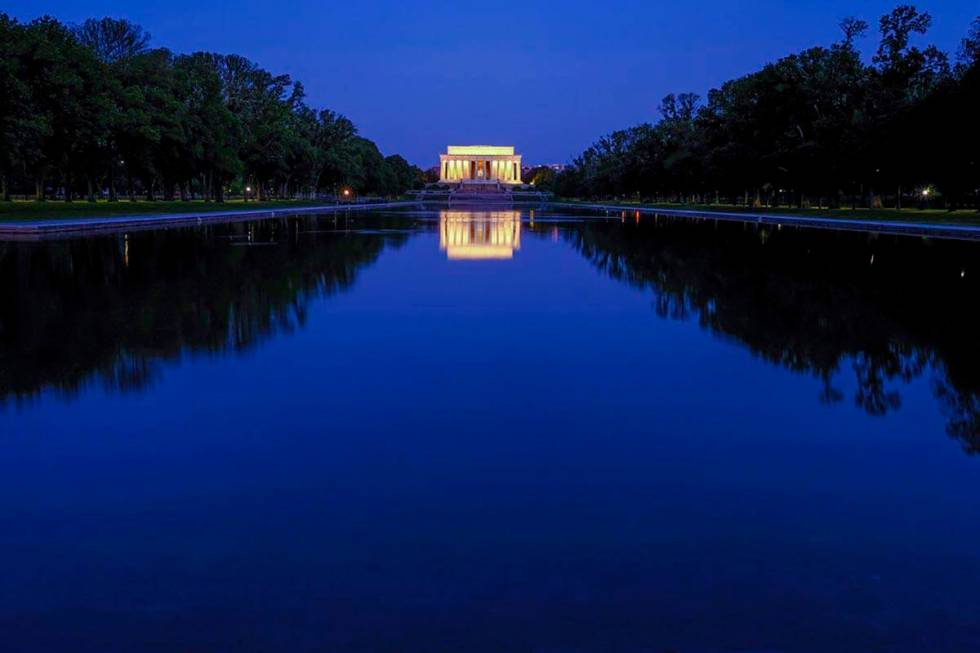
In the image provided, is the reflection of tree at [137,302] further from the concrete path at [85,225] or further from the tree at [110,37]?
the tree at [110,37]

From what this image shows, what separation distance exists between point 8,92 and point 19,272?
27.0 meters

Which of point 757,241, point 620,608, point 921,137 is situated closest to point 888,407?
point 620,608

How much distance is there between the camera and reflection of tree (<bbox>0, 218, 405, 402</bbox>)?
35.2ft

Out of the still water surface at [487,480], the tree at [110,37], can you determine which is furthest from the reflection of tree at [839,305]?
the tree at [110,37]

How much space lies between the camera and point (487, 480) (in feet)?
22.0

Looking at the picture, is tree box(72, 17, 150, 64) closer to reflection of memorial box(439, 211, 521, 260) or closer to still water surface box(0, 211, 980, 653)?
reflection of memorial box(439, 211, 521, 260)

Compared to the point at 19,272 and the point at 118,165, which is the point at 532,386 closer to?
the point at 19,272

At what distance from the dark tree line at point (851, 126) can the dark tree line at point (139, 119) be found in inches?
1503

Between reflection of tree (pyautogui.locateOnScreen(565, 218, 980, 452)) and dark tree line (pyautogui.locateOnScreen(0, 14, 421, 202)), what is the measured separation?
1201 inches

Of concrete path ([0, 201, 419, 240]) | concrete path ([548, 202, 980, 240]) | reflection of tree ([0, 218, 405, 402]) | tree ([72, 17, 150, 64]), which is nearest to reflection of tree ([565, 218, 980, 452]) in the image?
concrete path ([548, 202, 980, 240])

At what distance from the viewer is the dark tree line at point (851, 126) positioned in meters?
53.5

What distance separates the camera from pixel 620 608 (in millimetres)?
4684

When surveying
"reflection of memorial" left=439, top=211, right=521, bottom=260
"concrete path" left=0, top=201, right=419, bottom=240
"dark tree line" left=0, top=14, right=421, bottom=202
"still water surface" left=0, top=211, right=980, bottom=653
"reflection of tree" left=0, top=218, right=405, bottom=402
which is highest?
"dark tree line" left=0, top=14, right=421, bottom=202

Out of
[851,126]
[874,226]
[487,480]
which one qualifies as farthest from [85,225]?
[851,126]
